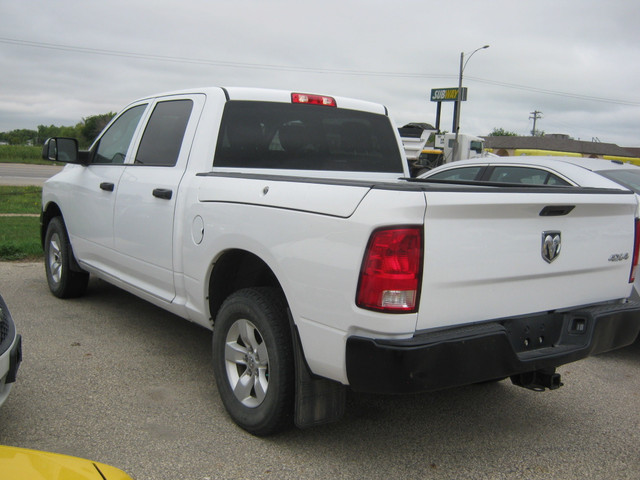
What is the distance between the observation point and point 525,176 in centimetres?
611

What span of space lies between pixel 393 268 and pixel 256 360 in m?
1.13

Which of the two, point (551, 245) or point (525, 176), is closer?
point (551, 245)

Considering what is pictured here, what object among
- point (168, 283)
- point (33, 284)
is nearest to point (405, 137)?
point (33, 284)

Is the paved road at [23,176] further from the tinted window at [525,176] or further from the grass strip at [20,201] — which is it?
the tinted window at [525,176]

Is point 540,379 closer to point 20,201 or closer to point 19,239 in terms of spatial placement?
point 19,239

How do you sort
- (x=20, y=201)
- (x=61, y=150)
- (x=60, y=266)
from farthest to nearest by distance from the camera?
1. (x=20, y=201)
2. (x=60, y=266)
3. (x=61, y=150)

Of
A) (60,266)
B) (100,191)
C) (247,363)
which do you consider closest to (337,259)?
(247,363)

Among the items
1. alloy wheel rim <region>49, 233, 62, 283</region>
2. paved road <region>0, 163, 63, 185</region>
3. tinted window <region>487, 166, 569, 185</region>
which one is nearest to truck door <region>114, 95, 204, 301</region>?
alloy wheel rim <region>49, 233, 62, 283</region>

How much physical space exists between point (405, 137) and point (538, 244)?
20.6m

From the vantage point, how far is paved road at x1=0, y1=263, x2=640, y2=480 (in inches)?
123

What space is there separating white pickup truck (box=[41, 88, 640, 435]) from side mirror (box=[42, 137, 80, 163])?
2.66 feet

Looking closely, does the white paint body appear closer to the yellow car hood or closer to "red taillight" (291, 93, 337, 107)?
"red taillight" (291, 93, 337, 107)

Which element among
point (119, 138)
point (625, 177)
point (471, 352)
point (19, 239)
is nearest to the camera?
point (471, 352)

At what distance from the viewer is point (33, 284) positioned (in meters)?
6.83
